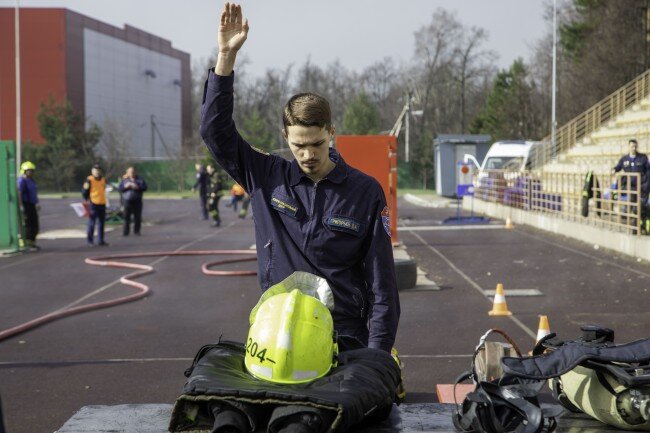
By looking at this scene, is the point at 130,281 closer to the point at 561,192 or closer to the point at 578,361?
the point at 578,361

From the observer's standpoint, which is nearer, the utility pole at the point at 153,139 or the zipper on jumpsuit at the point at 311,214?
the zipper on jumpsuit at the point at 311,214

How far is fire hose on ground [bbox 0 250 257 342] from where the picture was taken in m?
10.3

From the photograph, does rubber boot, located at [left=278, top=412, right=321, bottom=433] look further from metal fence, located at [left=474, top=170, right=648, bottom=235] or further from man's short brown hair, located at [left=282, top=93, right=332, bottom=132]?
metal fence, located at [left=474, top=170, right=648, bottom=235]

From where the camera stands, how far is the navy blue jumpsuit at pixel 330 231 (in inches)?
153

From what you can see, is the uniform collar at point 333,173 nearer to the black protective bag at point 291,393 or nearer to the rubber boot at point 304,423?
the black protective bag at point 291,393

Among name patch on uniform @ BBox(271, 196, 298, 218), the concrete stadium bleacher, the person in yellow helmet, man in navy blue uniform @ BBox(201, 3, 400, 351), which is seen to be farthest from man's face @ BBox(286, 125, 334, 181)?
the concrete stadium bleacher

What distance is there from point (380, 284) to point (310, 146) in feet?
2.14

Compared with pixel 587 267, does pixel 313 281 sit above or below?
above

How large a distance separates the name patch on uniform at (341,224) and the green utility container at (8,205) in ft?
57.3

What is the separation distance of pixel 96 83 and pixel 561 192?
59.3m

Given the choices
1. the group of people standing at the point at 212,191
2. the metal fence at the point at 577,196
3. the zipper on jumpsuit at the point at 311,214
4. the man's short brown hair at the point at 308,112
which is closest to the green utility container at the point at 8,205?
the group of people standing at the point at 212,191

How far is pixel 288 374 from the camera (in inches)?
135

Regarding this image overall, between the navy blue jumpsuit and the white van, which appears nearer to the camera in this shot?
the navy blue jumpsuit

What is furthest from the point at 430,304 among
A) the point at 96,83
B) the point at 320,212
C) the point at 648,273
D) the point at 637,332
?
the point at 96,83
